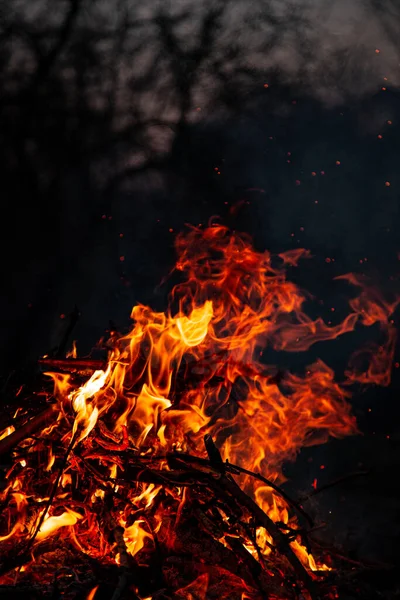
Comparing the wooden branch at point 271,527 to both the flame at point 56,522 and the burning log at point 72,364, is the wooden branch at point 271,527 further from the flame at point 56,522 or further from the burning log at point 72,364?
the burning log at point 72,364

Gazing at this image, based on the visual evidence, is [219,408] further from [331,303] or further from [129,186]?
[129,186]

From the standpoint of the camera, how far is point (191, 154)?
6.46 meters

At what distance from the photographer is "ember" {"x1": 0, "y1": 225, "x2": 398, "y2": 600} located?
2.49 m

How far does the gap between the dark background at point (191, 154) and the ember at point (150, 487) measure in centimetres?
171

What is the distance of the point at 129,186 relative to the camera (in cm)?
665

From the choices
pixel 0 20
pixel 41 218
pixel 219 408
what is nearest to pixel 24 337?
pixel 41 218

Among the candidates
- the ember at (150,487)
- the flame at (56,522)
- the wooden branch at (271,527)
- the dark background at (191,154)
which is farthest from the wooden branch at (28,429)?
the dark background at (191,154)

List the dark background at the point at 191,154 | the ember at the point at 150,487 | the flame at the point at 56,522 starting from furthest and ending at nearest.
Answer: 1. the dark background at the point at 191,154
2. the flame at the point at 56,522
3. the ember at the point at 150,487

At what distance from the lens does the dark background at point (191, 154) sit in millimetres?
5660

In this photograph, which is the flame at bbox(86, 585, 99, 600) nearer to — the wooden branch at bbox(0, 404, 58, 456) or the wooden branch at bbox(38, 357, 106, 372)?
the wooden branch at bbox(0, 404, 58, 456)

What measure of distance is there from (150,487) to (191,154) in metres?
4.45

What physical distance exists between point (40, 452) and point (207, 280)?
332 cm

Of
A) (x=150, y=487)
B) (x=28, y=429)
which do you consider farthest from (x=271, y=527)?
(x=28, y=429)

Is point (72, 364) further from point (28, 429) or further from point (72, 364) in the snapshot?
point (28, 429)
